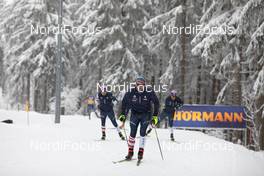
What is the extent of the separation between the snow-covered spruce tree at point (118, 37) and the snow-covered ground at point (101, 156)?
32.8ft

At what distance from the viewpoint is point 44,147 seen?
11461 mm

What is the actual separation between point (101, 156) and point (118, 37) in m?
15.7

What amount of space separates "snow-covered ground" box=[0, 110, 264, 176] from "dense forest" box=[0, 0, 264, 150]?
146 inches

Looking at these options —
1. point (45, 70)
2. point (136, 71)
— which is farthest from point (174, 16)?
point (45, 70)

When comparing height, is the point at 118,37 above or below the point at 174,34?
below

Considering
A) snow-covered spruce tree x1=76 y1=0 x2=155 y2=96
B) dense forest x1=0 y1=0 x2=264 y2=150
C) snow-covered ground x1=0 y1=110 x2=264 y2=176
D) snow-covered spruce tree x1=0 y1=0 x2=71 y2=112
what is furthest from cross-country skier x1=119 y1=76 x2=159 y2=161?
snow-covered spruce tree x1=0 y1=0 x2=71 y2=112

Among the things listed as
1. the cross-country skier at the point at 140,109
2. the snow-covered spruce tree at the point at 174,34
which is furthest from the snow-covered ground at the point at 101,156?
the snow-covered spruce tree at the point at 174,34

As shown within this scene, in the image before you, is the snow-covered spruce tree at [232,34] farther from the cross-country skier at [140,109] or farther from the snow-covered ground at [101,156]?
the cross-country skier at [140,109]

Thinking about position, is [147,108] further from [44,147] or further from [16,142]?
[16,142]

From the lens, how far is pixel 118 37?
82.6 ft

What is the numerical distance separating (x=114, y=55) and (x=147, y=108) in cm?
1574

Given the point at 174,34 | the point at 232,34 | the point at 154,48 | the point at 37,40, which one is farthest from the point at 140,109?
the point at 37,40

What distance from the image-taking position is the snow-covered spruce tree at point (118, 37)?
24578 mm

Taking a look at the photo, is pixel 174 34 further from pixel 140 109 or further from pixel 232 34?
pixel 140 109
